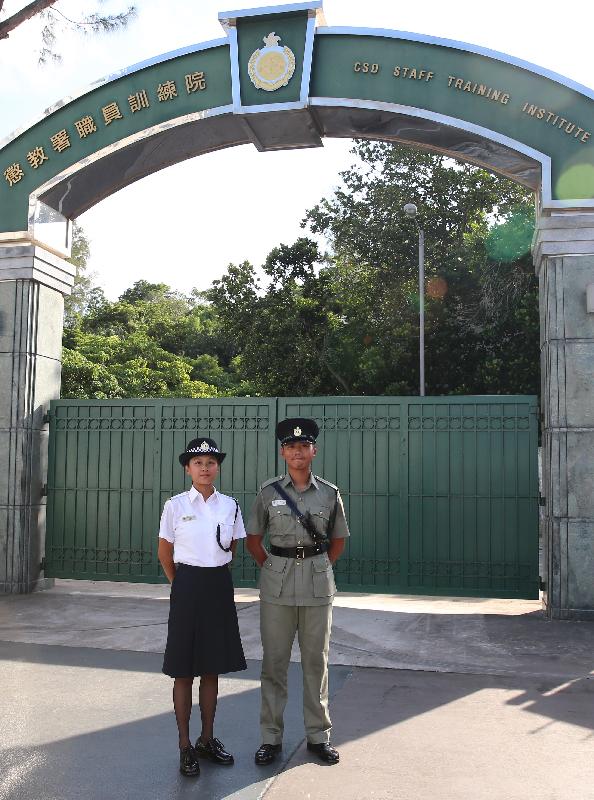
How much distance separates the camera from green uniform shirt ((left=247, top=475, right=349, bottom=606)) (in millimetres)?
4293

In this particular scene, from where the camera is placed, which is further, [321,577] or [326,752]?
[321,577]

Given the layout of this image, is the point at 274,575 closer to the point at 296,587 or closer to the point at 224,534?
the point at 296,587

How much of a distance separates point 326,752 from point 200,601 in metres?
1.03

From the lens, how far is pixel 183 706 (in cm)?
409

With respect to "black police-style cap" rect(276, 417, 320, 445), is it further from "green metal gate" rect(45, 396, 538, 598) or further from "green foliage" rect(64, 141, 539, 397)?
"green foliage" rect(64, 141, 539, 397)

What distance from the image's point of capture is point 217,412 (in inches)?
361

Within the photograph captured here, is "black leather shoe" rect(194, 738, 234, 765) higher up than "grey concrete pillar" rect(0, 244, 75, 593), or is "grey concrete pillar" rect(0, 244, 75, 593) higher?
"grey concrete pillar" rect(0, 244, 75, 593)

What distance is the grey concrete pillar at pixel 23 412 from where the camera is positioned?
906 cm

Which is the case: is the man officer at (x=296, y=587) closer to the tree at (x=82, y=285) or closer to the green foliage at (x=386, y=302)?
the green foliage at (x=386, y=302)

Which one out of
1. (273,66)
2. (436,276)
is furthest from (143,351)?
(273,66)

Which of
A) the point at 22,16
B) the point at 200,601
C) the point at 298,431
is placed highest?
the point at 22,16

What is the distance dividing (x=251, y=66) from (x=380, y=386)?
20.1 metres

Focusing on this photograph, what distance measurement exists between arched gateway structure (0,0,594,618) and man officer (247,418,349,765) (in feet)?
13.6

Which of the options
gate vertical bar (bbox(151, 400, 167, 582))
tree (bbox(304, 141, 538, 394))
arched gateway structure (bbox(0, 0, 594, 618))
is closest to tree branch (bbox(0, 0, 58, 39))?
arched gateway structure (bbox(0, 0, 594, 618))
